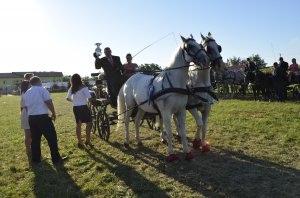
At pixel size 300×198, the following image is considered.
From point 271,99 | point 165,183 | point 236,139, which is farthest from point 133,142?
point 271,99

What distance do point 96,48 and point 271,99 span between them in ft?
39.9

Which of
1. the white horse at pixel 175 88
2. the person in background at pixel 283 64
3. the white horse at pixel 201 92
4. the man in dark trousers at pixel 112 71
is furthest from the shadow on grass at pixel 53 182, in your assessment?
the person in background at pixel 283 64

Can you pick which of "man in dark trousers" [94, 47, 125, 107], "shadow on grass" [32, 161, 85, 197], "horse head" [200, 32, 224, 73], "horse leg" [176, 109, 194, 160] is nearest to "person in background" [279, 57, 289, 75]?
"man in dark trousers" [94, 47, 125, 107]

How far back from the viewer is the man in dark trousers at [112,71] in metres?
9.53

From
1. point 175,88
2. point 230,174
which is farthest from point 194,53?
point 230,174

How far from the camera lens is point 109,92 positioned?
998 centimetres

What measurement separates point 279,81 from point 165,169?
41.5 feet

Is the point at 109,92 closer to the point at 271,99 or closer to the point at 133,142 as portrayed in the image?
the point at 133,142

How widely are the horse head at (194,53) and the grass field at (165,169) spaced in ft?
6.57

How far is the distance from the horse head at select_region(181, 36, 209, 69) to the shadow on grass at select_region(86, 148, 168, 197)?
2.33 metres

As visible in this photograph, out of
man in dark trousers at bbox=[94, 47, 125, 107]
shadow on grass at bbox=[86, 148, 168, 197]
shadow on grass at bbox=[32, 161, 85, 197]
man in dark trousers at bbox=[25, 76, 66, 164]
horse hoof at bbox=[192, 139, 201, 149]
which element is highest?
man in dark trousers at bbox=[94, 47, 125, 107]

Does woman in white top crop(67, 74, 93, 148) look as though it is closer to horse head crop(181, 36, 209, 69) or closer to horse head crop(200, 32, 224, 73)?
horse head crop(181, 36, 209, 69)

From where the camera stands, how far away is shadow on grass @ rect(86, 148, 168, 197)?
5.61 meters

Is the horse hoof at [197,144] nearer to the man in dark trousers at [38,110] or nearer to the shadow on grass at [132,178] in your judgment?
the shadow on grass at [132,178]
